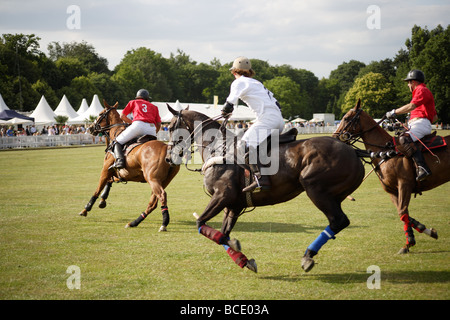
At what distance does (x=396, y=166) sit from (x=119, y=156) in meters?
6.79

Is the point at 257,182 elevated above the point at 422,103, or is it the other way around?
the point at 422,103

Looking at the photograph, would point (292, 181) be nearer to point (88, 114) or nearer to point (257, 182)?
point (257, 182)

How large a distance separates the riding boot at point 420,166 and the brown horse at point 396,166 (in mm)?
116

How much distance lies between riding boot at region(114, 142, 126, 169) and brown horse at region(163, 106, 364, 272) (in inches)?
170

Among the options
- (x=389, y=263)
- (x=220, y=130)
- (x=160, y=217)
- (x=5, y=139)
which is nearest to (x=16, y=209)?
(x=160, y=217)

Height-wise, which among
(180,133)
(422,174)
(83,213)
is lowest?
(83,213)

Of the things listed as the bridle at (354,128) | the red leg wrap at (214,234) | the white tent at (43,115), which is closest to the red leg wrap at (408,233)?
the bridle at (354,128)

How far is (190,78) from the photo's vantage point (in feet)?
441

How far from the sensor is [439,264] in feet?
24.8

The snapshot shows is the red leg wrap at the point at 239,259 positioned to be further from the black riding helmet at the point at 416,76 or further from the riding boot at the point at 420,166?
the black riding helmet at the point at 416,76

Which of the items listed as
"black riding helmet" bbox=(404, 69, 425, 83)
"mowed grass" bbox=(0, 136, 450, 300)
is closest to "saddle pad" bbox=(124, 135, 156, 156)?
"mowed grass" bbox=(0, 136, 450, 300)

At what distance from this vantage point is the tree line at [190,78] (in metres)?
77.8

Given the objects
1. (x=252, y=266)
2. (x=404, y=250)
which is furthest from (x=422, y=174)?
(x=252, y=266)
